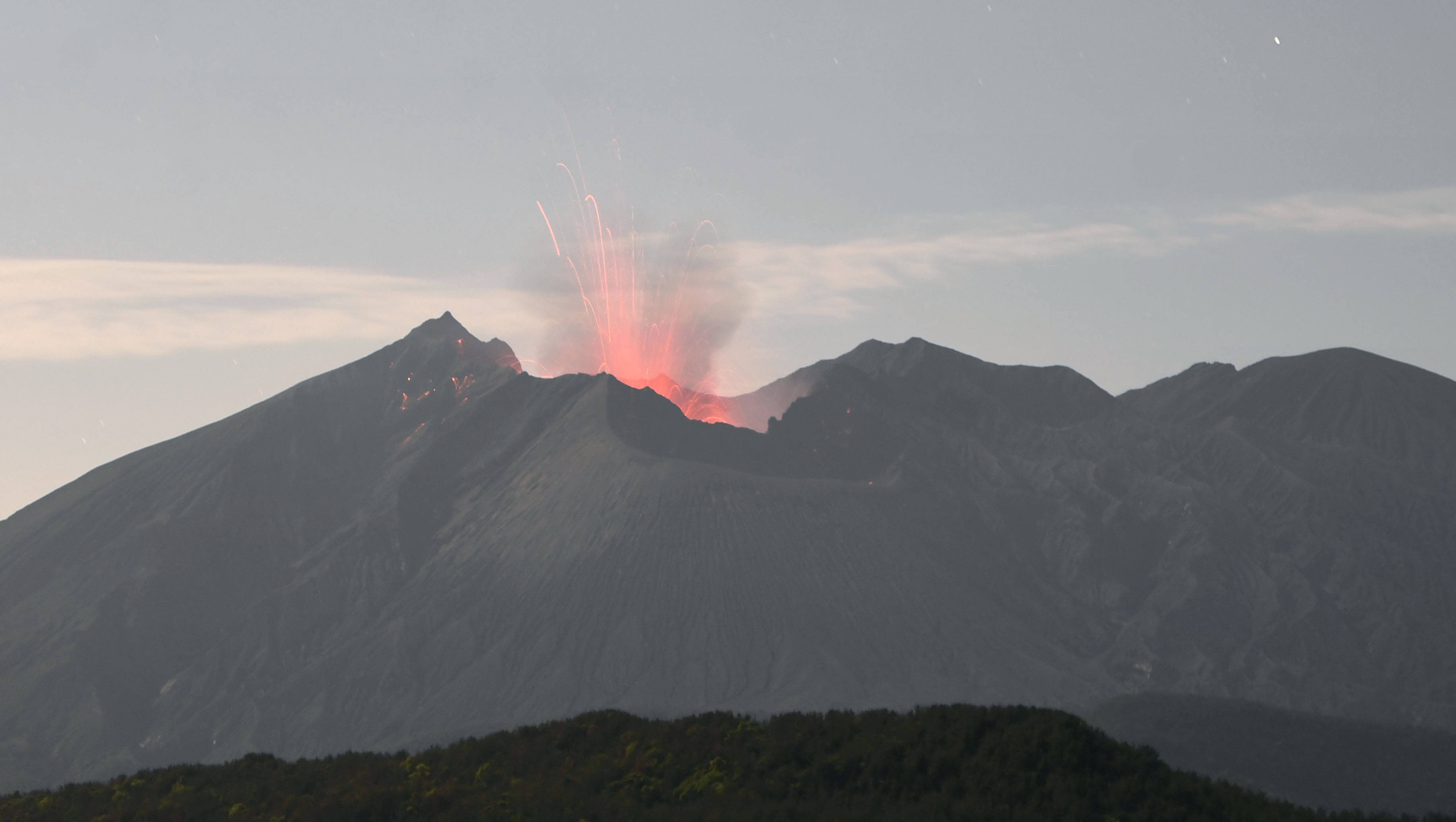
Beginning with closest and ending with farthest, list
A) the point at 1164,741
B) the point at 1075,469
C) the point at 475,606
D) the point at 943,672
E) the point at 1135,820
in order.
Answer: the point at 1135,820 < the point at 1164,741 < the point at 943,672 < the point at 475,606 < the point at 1075,469

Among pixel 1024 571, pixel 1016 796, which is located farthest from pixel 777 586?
A: pixel 1016 796

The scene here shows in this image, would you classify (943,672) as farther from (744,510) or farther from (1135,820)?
(1135,820)

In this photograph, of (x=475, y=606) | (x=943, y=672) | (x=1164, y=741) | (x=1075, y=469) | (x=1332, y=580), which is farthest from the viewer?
(x=1075, y=469)

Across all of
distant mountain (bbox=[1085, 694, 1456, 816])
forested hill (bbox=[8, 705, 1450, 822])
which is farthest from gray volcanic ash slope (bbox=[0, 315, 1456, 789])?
forested hill (bbox=[8, 705, 1450, 822])

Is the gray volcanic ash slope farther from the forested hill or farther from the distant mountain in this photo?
the forested hill

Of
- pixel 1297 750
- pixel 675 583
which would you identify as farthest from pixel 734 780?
pixel 675 583

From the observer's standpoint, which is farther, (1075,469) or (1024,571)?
(1075,469)
